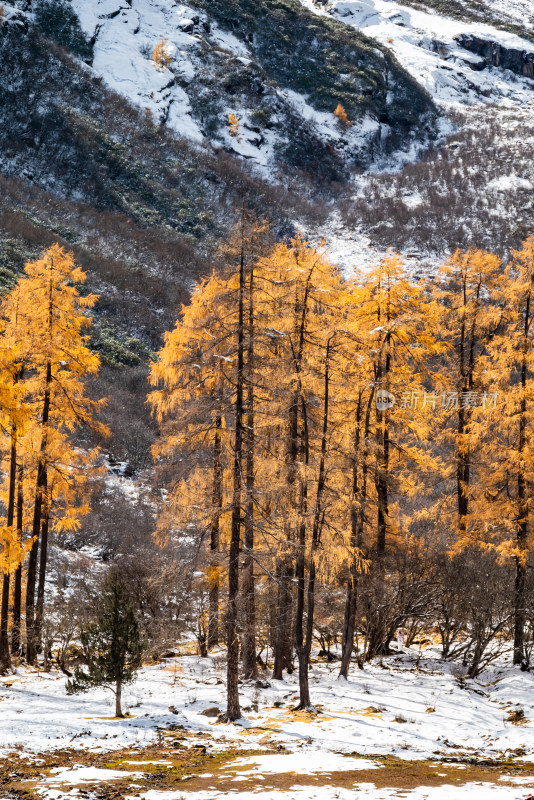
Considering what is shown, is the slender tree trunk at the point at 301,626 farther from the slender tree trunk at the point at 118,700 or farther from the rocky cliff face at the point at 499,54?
the rocky cliff face at the point at 499,54

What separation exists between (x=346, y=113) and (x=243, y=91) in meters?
21.7

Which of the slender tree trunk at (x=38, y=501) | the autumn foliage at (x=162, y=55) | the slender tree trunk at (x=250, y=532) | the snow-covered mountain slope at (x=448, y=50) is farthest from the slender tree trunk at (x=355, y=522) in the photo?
the snow-covered mountain slope at (x=448, y=50)

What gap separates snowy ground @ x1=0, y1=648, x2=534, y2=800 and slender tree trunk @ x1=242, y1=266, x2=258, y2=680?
0.76m

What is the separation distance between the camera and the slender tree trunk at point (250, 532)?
11234 millimetres

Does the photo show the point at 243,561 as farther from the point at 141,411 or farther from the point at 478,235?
the point at 478,235

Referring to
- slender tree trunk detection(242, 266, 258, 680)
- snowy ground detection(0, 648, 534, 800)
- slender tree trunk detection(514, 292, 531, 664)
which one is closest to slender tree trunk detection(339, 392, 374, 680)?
snowy ground detection(0, 648, 534, 800)

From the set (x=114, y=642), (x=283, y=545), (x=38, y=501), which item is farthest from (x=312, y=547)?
(x=38, y=501)

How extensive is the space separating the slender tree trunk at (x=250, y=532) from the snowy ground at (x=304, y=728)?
0.76m

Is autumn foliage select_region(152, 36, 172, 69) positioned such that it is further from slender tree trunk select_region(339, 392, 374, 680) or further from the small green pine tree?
the small green pine tree

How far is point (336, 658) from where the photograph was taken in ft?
58.3

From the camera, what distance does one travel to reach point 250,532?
40.3 feet

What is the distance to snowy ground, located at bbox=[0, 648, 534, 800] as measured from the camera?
7.40m

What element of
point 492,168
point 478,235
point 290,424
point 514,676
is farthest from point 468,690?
point 492,168

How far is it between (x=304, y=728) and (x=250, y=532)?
343 centimetres
